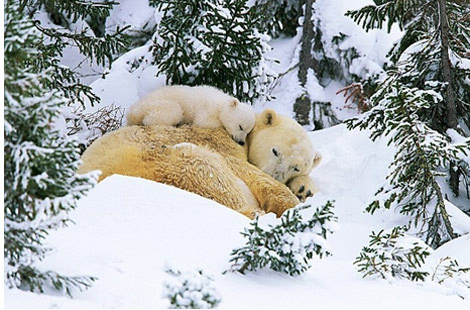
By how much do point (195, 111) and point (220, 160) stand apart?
2.54ft

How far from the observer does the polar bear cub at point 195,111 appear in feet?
23.2

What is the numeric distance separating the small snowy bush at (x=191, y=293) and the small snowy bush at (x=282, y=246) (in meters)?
0.71

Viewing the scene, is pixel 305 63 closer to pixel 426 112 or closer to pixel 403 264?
pixel 426 112

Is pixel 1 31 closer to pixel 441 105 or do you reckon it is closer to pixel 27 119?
pixel 27 119

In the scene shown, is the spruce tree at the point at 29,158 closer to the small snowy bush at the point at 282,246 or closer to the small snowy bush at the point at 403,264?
the small snowy bush at the point at 282,246

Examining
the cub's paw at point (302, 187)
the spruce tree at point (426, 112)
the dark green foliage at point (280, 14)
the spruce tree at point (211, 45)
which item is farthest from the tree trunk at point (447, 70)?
the dark green foliage at point (280, 14)

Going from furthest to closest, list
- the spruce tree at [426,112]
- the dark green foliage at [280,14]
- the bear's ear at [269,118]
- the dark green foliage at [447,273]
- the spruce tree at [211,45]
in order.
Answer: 1. the dark green foliage at [280,14]
2. the spruce tree at [211,45]
3. the bear's ear at [269,118]
4. the spruce tree at [426,112]
5. the dark green foliage at [447,273]

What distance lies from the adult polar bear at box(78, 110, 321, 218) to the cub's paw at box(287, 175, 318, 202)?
1 centimetres

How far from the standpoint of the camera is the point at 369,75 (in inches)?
418

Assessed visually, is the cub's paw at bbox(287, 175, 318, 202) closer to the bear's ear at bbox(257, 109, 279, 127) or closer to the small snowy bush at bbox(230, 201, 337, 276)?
the bear's ear at bbox(257, 109, 279, 127)

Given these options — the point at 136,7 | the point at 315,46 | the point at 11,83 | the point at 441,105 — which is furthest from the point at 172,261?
the point at 136,7

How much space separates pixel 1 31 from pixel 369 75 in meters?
8.41

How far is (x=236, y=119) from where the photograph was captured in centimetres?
711

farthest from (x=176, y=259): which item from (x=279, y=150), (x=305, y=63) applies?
(x=305, y=63)
